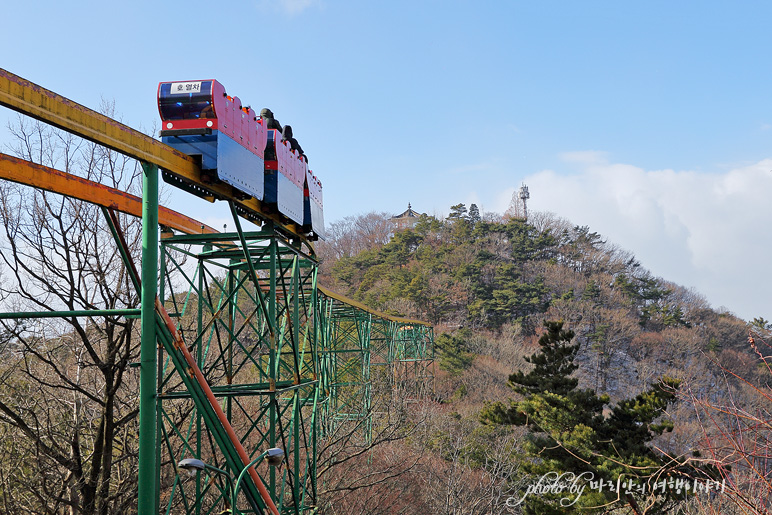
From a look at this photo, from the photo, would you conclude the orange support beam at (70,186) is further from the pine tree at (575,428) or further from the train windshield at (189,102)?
the pine tree at (575,428)

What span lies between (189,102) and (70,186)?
1.49 m

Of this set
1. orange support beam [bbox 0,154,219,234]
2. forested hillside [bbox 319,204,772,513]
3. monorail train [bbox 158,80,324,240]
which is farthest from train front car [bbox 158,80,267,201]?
forested hillside [bbox 319,204,772,513]

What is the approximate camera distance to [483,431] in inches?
1035

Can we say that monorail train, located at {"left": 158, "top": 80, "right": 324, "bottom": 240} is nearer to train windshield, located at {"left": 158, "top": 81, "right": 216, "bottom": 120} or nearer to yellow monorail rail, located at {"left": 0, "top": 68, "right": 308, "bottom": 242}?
train windshield, located at {"left": 158, "top": 81, "right": 216, "bottom": 120}

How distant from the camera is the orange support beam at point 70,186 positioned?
550 centimetres

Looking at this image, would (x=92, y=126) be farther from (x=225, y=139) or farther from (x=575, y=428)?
(x=575, y=428)

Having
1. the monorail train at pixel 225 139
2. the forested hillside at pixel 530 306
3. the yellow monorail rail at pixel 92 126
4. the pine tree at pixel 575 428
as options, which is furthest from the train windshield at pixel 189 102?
the forested hillside at pixel 530 306

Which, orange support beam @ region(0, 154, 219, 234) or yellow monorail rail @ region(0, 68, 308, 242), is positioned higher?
yellow monorail rail @ region(0, 68, 308, 242)

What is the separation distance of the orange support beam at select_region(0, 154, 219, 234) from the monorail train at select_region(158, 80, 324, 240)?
0.84 m

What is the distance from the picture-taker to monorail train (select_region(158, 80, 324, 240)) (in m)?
6.14

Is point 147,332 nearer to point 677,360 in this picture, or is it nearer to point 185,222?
point 185,222

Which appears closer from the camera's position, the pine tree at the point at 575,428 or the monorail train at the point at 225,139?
the monorail train at the point at 225,139

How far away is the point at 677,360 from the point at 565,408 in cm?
3397

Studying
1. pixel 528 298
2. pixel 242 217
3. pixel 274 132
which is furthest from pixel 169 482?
pixel 528 298
